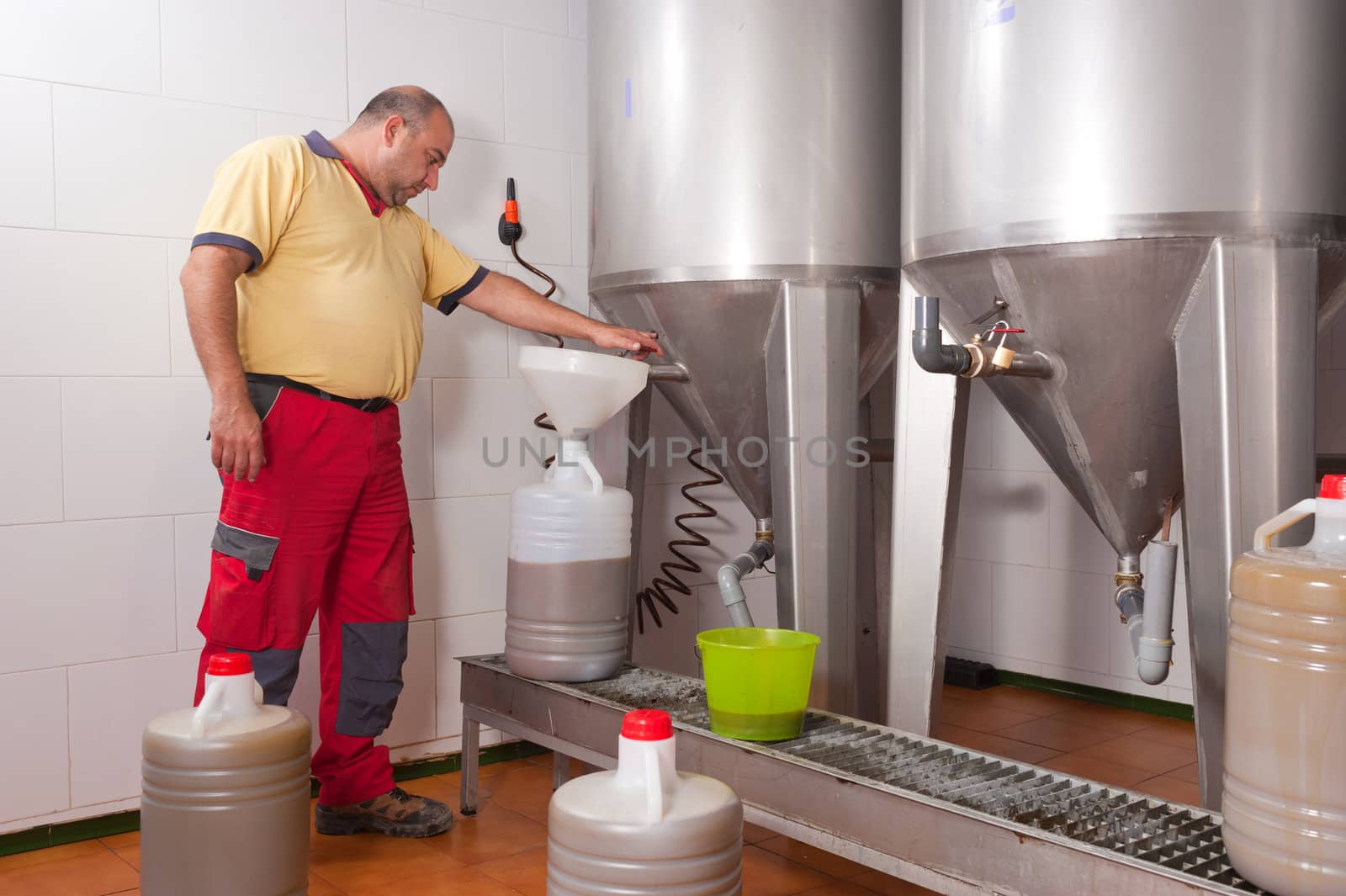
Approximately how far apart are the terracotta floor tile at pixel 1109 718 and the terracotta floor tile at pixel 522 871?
5.84ft

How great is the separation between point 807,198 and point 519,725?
4.05ft

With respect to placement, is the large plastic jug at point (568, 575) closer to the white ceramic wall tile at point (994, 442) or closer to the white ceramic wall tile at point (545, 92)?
the white ceramic wall tile at point (545, 92)

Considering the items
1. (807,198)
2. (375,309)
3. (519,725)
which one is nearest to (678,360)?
(807,198)

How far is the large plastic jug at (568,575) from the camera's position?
2.29 metres

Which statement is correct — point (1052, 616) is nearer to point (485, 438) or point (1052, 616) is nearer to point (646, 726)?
point (485, 438)

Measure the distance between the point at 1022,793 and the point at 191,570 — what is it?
5.85 ft

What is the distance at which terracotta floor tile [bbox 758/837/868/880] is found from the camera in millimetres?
2191

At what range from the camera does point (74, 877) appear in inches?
84.7

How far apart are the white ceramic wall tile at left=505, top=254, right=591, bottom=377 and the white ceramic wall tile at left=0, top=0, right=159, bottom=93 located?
938 mm

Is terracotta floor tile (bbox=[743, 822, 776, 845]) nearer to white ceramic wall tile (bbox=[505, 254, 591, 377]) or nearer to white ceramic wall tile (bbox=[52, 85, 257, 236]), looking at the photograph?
white ceramic wall tile (bbox=[505, 254, 591, 377])

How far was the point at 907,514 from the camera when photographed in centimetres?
208

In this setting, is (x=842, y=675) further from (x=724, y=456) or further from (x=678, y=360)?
(x=678, y=360)

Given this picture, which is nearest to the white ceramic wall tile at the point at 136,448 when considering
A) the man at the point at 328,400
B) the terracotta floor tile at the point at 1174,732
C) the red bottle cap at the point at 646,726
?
the man at the point at 328,400

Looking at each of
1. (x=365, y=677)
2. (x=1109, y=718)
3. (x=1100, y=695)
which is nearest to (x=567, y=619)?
(x=365, y=677)
